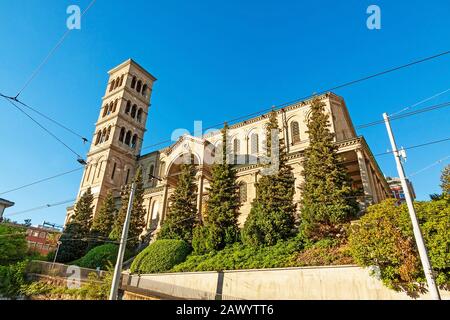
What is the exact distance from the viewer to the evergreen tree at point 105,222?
33.7m

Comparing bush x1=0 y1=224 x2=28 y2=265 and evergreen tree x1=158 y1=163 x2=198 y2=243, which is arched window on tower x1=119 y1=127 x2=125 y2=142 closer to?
evergreen tree x1=158 y1=163 x2=198 y2=243

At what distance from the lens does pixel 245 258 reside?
19656mm

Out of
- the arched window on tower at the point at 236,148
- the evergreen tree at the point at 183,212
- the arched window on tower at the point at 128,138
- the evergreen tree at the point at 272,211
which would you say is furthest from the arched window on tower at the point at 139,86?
the evergreen tree at the point at 272,211

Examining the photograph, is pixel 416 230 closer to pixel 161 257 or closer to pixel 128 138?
pixel 161 257

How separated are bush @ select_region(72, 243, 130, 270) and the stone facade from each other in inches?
311

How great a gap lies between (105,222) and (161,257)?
1556 centimetres

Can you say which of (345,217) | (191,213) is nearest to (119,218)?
(191,213)

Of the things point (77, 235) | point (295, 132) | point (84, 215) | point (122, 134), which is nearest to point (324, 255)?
point (295, 132)

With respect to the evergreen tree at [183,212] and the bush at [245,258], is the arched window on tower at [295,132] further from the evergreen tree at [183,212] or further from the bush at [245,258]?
the bush at [245,258]

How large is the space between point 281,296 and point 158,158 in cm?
3909

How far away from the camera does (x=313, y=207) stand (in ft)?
65.1

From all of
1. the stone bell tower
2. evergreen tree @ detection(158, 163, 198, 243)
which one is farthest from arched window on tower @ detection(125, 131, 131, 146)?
evergreen tree @ detection(158, 163, 198, 243)

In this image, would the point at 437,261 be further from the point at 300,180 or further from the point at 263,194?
the point at 300,180

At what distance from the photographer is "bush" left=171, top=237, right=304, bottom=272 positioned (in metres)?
18.2
